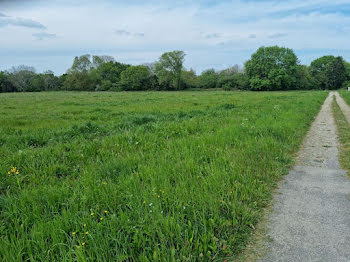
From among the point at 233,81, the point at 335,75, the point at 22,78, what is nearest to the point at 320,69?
the point at 335,75

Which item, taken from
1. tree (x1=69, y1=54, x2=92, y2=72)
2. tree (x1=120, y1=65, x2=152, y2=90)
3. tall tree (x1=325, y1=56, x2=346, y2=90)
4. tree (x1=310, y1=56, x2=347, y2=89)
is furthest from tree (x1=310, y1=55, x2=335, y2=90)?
tree (x1=69, y1=54, x2=92, y2=72)

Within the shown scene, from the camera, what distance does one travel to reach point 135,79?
247ft

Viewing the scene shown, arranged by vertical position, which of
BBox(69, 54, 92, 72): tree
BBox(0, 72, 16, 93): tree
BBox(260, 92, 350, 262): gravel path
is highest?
BBox(69, 54, 92, 72): tree

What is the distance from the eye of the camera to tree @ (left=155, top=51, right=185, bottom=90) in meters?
78.3

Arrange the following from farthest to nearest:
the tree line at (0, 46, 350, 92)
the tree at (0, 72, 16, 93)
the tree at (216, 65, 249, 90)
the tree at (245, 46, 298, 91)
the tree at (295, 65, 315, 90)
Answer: the tree at (0, 72, 16, 93) < the tree at (295, 65, 315, 90) < the tree at (216, 65, 249, 90) < the tree line at (0, 46, 350, 92) < the tree at (245, 46, 298, 91)

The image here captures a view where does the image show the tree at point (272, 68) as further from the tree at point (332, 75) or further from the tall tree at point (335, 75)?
the tall tree at point (335, 75)

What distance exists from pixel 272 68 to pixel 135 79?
42.6 metres

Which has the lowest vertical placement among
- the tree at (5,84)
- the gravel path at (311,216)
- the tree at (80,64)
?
the gravel path at (311,216)

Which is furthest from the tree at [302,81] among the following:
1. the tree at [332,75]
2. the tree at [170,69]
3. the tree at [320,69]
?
the tree at [170,69]

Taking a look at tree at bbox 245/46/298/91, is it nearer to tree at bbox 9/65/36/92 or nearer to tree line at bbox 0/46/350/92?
tree line at bbox 0/46/350/92

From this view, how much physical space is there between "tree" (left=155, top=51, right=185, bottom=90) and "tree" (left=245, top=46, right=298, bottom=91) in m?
22.7

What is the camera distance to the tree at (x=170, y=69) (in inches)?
3083

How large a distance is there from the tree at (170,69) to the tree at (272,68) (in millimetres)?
22675

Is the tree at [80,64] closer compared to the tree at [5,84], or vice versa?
the tree at [5,84]
